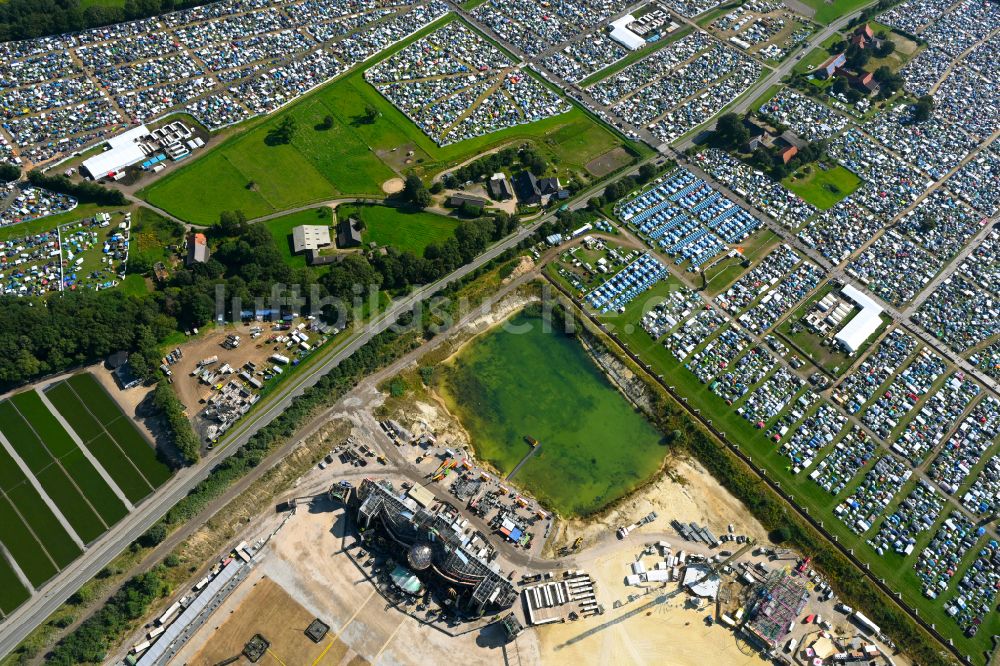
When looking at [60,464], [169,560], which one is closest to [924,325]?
[169,560]

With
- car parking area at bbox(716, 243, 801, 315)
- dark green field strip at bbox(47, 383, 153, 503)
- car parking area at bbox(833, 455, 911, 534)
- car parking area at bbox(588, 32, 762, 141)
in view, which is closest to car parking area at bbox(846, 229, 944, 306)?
car parking area at bbox(716, 243, 801, 315)

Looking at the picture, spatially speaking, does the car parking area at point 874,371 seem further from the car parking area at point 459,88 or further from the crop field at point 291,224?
the crop field at point 291,224

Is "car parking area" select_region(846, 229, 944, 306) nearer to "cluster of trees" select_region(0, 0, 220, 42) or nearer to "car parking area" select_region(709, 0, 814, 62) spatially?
"car parking area" select_region(709, 0, 814, 62)

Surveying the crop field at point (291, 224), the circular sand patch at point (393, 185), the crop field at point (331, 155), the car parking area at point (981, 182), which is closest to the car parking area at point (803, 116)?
the car parking area at point (981, 182)

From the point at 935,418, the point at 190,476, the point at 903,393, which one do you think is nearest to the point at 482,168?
the point at 190,476

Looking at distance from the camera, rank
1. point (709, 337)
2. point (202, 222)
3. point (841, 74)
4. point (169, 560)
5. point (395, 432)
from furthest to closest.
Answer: point (841, 74) → point (202, 222) → point (709, 337) → point (395, 432) → point (169, 560)

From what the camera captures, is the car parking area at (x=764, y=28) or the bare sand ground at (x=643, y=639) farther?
the car parking area at (x=764, y=28)

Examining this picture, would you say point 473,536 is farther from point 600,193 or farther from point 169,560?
point 600,193
